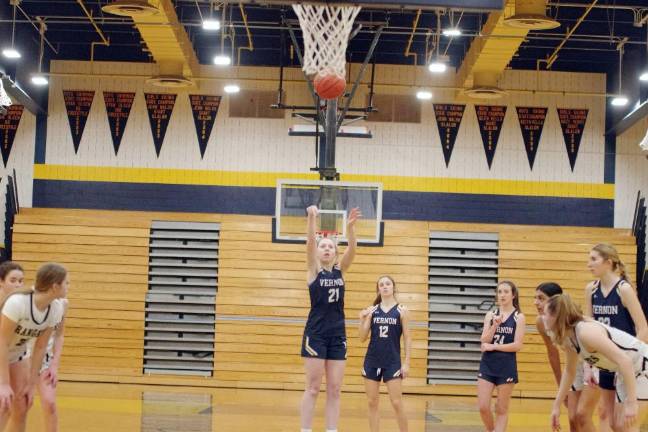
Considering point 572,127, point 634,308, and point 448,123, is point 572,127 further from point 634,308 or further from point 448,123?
point 634,308

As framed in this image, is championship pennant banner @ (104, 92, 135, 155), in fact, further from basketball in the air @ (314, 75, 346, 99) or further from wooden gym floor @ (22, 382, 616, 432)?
basketball in the air @ (314, 75, 346, 99)

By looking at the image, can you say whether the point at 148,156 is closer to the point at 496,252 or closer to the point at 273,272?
the point at 273,272

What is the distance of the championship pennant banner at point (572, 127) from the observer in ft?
61.0

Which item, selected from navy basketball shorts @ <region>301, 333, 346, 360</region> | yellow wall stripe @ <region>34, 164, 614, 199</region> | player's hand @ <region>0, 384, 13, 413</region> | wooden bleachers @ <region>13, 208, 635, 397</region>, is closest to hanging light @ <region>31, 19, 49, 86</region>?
yellow wall stripe @ <region>34, 164, 614, 199</region>

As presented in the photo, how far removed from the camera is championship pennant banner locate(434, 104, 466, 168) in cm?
1858

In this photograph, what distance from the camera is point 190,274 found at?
17266mm

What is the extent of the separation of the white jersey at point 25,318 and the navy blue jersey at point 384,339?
3.10 metres

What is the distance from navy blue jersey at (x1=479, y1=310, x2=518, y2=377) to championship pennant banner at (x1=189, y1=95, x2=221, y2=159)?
35.8 feet

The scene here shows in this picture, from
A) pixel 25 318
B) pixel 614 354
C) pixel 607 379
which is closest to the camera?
pixel 614 354

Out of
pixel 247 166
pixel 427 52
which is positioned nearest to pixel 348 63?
pixel 427 52

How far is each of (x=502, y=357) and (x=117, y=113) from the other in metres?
12.1

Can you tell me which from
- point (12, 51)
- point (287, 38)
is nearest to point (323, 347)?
point (12, 51)

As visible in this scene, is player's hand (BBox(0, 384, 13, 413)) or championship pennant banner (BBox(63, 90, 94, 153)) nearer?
player's hand (BBox(0, 384, 13, 413))

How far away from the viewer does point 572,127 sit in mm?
18641
